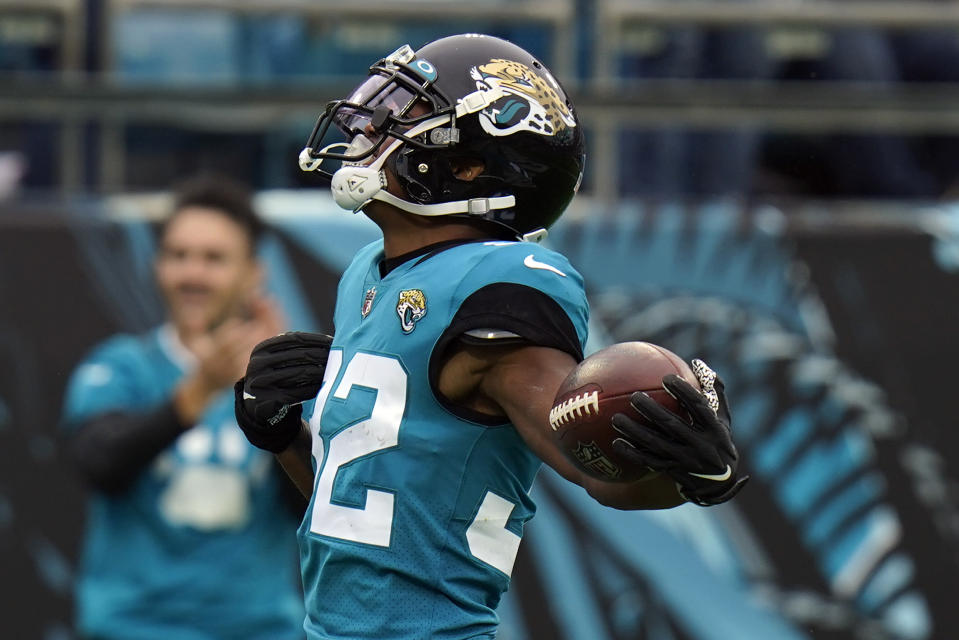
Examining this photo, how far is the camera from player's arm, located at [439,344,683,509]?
239 cm

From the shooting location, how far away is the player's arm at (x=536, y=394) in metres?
2.39

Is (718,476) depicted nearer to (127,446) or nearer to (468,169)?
(468,169)

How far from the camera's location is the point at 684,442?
2.24m

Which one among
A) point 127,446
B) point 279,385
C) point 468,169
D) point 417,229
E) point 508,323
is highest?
point 468,169

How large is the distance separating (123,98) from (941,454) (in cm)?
341

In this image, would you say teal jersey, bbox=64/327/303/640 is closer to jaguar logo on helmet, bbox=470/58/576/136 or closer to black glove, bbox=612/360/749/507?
jaguar logo on helmet, bbox=470/58/576/136

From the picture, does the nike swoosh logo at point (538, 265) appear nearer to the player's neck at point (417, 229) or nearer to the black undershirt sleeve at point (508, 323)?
the black undershirt sleeve at point (508, 323)

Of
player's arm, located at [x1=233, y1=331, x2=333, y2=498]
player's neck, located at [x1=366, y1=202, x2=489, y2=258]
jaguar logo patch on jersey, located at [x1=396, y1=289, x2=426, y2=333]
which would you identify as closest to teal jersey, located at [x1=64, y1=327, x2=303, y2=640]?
player's arm, located at [x1=233, y1=331, x2=333, y2=498]

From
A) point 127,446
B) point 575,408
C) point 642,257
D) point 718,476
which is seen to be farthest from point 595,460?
point 642,257

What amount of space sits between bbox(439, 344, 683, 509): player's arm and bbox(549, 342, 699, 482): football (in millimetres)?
44

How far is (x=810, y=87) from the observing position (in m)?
6.04

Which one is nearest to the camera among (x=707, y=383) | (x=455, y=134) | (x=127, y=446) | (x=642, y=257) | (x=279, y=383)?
(x=707, y=383)

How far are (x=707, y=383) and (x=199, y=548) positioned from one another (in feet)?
9.76

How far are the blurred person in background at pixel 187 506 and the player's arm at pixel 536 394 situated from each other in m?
2.53
